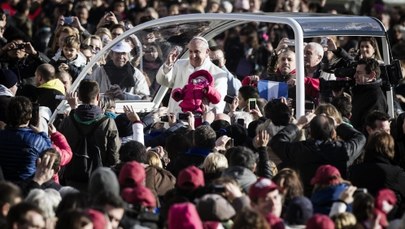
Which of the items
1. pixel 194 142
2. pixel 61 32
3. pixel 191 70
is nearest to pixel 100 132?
pixel 194 142

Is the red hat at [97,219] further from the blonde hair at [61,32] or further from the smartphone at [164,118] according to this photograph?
the blonde hair at [61,32]

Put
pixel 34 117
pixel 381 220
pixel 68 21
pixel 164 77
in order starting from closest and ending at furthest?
pixel 381 220
pixel 34 117
pixel 164 77
pixel 68 21

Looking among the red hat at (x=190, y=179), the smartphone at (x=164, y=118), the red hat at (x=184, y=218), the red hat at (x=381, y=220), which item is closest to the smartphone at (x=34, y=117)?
the smartphone at (x=164, y=118)

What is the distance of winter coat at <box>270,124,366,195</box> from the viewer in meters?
13.5

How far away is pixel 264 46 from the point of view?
24.0 meters

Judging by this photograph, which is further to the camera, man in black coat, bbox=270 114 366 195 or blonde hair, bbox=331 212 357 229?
man in black coat, bbox=270 114 366 195

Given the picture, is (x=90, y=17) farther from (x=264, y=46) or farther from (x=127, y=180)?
(x=127, y=180)

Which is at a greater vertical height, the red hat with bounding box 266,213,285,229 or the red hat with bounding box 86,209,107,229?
the red hat with bounding box 86,209,107,229

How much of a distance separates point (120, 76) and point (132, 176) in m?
5.11

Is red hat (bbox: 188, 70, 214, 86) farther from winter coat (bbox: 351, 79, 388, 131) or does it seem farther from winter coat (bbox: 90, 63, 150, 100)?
winter coat (bbox: 351, 79, 388, 131)

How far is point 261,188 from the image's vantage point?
37.9 ft

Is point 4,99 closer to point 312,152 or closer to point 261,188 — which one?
point 312,152

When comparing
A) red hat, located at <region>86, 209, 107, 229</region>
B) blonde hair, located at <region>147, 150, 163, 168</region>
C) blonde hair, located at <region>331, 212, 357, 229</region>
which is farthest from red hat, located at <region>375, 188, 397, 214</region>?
blonde hair, located at <region>147, 150, 163, 168</region>

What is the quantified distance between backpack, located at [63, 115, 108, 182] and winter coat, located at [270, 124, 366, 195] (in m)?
1.66
